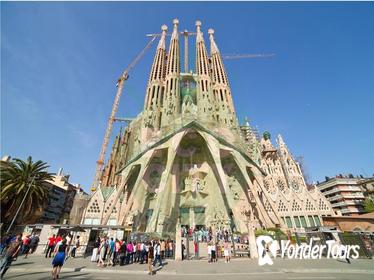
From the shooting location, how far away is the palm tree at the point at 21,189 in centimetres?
2734

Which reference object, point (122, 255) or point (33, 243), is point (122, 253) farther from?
point (33, 243)

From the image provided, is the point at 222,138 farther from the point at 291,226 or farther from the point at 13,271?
the point at 13,271

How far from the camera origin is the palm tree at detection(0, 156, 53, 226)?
2734 cm

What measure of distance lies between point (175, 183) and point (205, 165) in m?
6.67

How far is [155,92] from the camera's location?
46250mm

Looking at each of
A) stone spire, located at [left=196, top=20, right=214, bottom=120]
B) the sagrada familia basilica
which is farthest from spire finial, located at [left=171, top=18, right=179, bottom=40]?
the sagrada familia basilica

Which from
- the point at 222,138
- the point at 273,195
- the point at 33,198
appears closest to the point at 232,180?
the point at 222,138

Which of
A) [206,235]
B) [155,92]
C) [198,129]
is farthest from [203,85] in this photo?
[206,235]

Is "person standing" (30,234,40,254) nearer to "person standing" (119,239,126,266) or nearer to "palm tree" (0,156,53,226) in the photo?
"person standing" (119,239,126,266)

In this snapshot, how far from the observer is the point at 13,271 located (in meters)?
10.4

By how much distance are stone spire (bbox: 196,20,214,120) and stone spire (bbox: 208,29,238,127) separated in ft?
8.61

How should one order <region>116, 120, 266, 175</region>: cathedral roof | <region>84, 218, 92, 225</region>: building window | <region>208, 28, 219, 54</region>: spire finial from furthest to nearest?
<region>208, 28, 219, 54</region>: spire finial → <region>84, 218, 92, 225</region>: building window → <region>116, 120, 266, 175</region>: cathedral roof

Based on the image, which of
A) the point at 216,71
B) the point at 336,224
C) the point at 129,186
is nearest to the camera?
the point at 336,224

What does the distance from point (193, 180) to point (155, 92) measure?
22.7 meters
